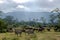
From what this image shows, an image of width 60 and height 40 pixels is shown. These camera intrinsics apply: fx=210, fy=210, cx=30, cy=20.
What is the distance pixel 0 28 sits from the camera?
1387 inches

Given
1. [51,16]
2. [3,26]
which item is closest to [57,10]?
[51,16]

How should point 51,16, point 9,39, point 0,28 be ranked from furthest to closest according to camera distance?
point 51,16, point 0,28, point 9,39

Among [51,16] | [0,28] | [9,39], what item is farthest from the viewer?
[51,16]

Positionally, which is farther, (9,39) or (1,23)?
(1,23)

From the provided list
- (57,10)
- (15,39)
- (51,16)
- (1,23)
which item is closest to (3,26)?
(1,23)

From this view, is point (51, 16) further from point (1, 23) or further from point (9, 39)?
point (9, 39)

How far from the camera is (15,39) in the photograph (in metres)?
12.8

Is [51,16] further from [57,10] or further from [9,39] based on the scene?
[9,39]

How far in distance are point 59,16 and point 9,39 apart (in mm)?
43688

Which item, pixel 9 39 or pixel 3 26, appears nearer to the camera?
pixel 9 39

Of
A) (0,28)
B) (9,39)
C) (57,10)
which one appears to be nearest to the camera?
(9,39)

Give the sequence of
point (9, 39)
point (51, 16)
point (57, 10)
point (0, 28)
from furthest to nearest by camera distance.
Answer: point (51, 16)
point (57, 10)
point (0, 28)
point (9, 39)

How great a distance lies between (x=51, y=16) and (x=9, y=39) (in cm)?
5638

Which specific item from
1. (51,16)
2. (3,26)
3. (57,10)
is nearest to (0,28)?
(3,26)
